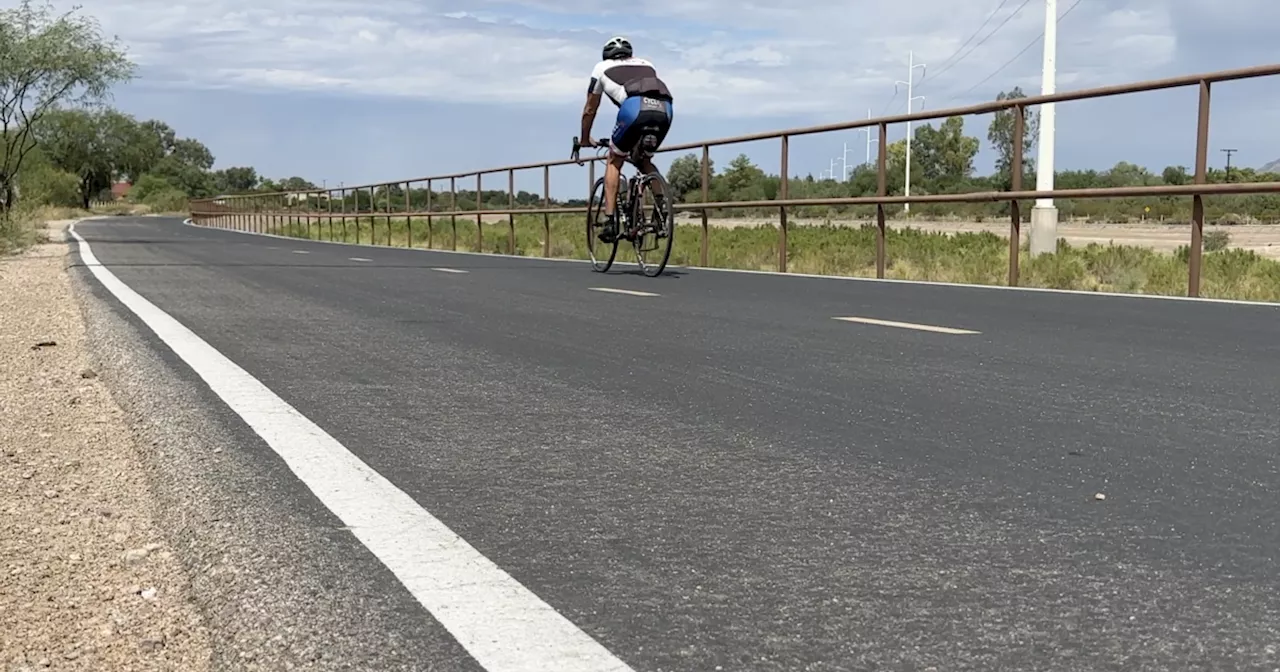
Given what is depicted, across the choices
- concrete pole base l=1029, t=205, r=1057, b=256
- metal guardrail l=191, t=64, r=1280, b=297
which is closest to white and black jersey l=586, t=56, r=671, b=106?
metal guardrail l=191, t=64, r=1280, b=297

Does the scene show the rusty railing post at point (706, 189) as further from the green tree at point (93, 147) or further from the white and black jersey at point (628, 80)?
the green tree at point (93, 147)

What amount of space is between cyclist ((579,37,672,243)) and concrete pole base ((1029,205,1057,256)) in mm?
6884

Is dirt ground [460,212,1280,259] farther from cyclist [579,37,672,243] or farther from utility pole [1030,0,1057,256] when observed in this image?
cyclist [579,37,672,243]

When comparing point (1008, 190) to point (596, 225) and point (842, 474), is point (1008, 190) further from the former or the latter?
point (842, 474)

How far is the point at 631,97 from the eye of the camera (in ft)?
31.9

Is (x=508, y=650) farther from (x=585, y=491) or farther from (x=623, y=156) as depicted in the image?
(x=623, y=156)

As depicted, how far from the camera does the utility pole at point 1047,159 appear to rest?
15.1m

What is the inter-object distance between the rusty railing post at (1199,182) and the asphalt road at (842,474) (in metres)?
2.40

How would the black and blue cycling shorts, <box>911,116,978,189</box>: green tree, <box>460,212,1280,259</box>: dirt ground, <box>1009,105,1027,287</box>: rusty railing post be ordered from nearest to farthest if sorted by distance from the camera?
1. the black and blue cycling shorts
2. <box>1009,105,1027,287</box>: rusty railing post
3. <box>911,116,978,189</box>: green tree
4. <box>460,212,1280,259</box>: dirt ground

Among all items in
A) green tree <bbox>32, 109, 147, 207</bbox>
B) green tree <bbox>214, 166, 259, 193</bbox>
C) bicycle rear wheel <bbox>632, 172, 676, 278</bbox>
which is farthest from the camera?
green tree <bbox>214, 166, 259, 193</bbox>

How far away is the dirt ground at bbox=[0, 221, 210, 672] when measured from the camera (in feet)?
5.95

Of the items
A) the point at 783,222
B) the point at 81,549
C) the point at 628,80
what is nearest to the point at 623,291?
the point at 628,80

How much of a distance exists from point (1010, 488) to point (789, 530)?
58 cm

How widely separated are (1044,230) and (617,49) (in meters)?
7.54
